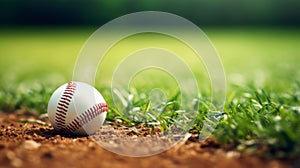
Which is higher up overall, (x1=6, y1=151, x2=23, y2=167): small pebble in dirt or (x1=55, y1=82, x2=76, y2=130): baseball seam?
(x1=55, y1=82, x2=76, y2=130): baseball seam

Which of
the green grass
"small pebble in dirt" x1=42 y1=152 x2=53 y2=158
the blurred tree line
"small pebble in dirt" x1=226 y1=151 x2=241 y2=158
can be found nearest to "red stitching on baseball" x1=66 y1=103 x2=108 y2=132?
the green grass

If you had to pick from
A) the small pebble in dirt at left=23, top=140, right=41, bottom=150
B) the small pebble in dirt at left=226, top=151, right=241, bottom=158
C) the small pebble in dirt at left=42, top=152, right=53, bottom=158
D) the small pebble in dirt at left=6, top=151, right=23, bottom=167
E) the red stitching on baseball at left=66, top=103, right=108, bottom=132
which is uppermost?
the small pebble in dirt at left=226, top=151, right=241, bottom=158

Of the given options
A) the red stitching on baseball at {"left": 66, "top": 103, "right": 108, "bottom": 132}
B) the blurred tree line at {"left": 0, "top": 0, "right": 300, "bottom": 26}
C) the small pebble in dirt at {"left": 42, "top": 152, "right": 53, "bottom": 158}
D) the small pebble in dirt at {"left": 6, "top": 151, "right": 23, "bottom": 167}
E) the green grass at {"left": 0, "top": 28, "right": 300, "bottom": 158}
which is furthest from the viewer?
the blurred tree line at {"left": 0, "top": 0, "right": 300, "bottom": 26}

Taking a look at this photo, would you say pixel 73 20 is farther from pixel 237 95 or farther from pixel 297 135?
pixel 297 135

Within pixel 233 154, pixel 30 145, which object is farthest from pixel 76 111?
pixel 233 154

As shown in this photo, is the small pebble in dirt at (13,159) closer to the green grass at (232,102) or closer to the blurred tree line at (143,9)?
the green grass at (232,102)

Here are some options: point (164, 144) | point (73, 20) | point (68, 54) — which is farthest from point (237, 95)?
point (73, 20)

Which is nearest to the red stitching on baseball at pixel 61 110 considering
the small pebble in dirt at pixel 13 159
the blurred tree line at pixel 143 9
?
the small pebble in dirt at pixel 13 159

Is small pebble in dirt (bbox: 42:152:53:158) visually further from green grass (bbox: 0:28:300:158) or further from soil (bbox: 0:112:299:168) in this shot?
green grass (bbox: 0:28:300:158)
